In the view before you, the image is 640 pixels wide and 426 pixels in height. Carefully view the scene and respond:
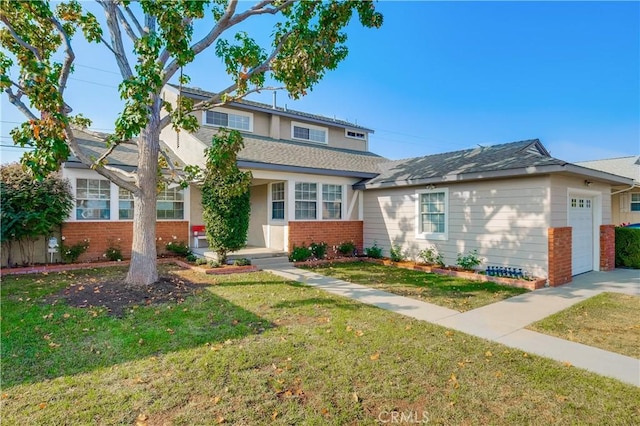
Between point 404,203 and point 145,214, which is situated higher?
point 404,203

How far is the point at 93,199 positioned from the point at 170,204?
Answer: 2.41 m

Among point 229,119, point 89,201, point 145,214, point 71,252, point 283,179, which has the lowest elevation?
point 71,252

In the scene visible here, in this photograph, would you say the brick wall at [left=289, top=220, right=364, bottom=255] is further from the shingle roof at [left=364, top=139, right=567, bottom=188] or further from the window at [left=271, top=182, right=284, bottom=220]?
the shingle roof at [left=364, top=139, right=567, bottom=188]

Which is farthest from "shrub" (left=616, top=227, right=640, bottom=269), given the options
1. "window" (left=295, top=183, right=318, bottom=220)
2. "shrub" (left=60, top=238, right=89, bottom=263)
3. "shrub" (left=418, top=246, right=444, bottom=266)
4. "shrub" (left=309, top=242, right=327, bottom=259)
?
"shrub" (left=60, top=238, right=89, bottom=263)

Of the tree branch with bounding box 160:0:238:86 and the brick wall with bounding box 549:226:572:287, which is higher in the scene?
the tree branch with bounding box 160:0:238:86

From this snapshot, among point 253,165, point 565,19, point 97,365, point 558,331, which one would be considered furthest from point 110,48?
point 565,19

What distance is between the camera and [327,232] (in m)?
12.5

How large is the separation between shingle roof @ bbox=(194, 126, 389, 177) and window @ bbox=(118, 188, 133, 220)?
3.28m

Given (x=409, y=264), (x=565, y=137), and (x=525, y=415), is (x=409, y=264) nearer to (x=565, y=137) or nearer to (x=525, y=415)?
(x=525, y=415)

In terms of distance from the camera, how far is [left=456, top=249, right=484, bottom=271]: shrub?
970 centimetres

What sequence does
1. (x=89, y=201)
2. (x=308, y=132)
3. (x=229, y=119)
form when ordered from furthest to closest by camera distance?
(x=308, y=132) → (x=229, y=119) → (x=89, y=201)

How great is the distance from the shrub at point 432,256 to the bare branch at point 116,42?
9.77 metres

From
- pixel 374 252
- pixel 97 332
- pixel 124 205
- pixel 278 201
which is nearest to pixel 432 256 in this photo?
pixel 374 252

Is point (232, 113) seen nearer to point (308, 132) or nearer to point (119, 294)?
point (308, 132)
